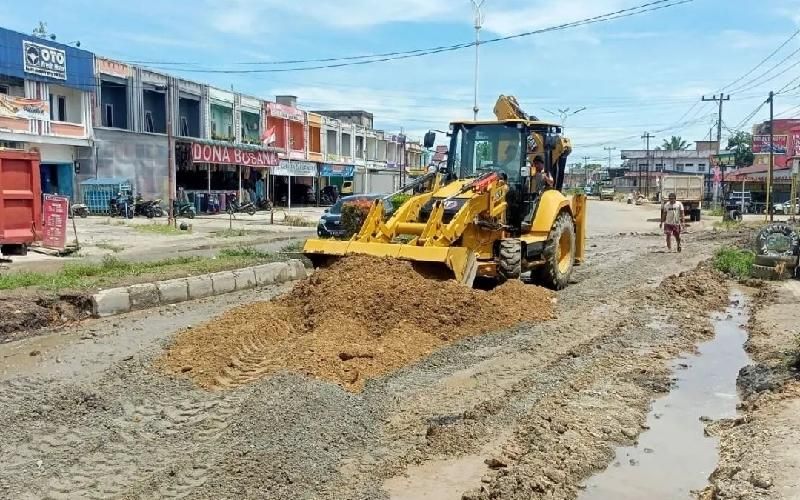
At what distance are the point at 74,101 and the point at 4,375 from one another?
28.3 meters

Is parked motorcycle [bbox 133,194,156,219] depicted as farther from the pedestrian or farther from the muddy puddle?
the muddy puddle

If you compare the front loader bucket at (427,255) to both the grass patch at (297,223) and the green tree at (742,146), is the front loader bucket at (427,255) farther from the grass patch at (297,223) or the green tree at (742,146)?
the green tree at (742,146)

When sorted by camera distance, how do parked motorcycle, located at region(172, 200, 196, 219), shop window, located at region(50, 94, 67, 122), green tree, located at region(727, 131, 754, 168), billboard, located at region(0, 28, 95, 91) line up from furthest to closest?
green tree, located at region(727, 131, 754, 168)
parked motorcycle, located at region(172, 200, 196, 219)
shop window, located at region(50, 94, 67, 122)
billboard, located at region(0, 28, 95, 91)

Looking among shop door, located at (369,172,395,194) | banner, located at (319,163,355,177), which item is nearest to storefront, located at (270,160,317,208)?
banner, located at (319,163,355,177)

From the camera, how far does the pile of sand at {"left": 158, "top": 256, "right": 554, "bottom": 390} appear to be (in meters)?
7.05

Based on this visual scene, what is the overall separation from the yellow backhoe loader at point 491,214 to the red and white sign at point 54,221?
8624mm

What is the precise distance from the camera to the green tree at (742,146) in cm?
7212

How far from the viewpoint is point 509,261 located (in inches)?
436

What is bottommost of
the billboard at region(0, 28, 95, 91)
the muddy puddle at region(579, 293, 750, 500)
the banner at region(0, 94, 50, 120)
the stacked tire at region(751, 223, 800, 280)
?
the muddy puddle at region(579, 293, 750, 500)

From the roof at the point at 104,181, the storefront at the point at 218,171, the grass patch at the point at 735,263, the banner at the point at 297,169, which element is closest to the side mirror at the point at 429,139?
the grass patch at the point at 735,263

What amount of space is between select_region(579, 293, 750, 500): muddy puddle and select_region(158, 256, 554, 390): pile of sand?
7.77 feet

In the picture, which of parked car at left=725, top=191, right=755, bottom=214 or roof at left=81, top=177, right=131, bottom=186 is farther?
parked car at left=725, top=191, right=755, bottom=214

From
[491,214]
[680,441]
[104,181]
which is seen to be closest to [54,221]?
[491,214]

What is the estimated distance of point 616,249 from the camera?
74.0 ft
